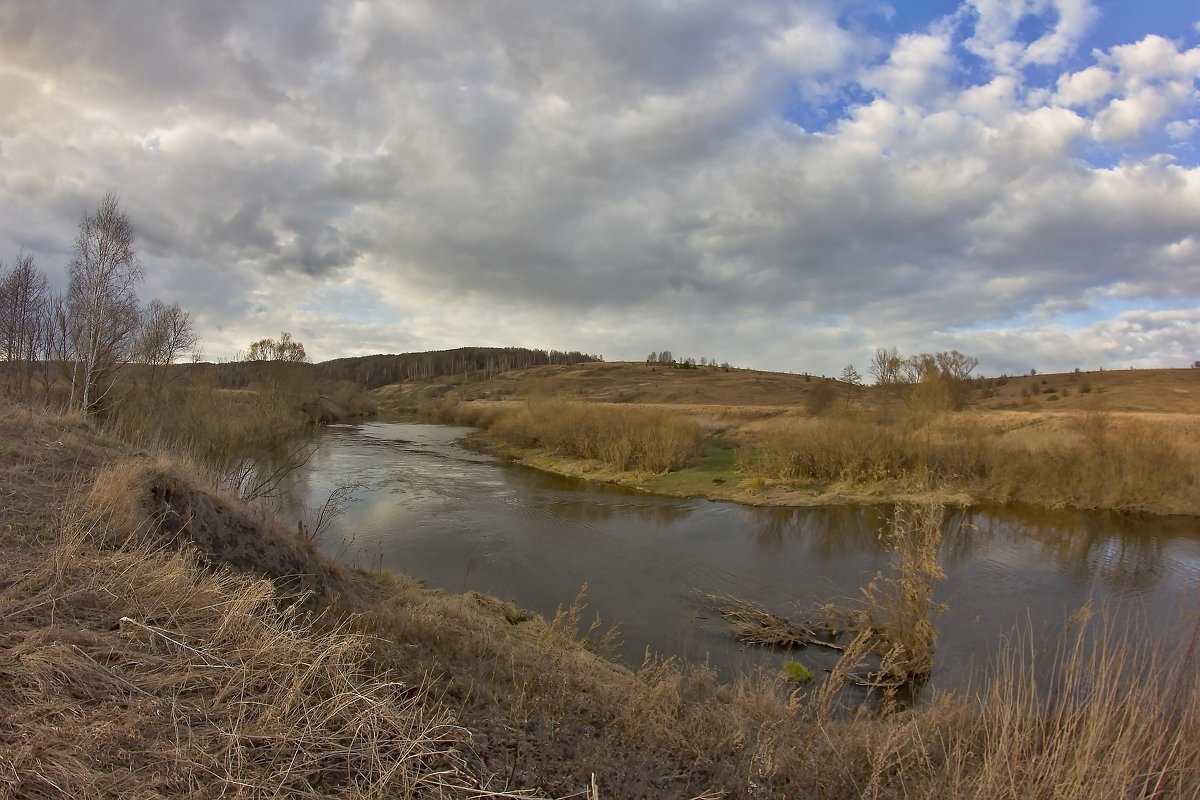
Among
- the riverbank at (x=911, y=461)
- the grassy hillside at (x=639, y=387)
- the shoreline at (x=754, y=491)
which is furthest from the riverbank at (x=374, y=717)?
the grassy hillside at (x=639, y=387)

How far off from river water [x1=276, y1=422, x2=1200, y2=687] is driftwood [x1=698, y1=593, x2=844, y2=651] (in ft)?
1.01

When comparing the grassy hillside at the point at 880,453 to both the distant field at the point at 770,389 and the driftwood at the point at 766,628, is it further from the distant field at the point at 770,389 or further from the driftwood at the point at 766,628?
the driftwood at the point at 766,628

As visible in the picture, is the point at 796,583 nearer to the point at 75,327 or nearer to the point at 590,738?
the point at 590,738

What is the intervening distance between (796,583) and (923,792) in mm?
11107

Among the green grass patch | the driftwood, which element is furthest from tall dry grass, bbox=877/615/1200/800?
the driftwood

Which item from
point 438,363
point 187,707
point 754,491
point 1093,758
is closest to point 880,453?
point 754,491

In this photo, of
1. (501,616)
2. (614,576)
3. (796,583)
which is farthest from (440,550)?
(796,583)

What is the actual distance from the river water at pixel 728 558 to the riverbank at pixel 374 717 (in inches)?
171

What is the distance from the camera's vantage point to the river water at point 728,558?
11.2m

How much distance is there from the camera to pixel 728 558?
16.2m

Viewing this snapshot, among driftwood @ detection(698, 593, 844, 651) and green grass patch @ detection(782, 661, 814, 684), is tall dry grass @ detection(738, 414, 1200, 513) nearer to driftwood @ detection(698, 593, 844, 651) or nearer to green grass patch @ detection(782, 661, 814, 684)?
driftwood @ detection(698, 593, 844, 651)

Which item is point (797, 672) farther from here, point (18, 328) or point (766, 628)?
point (18, 328)

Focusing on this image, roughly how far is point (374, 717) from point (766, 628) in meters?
8.98

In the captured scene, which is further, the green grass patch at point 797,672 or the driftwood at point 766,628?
the driftwood at point 766,628
